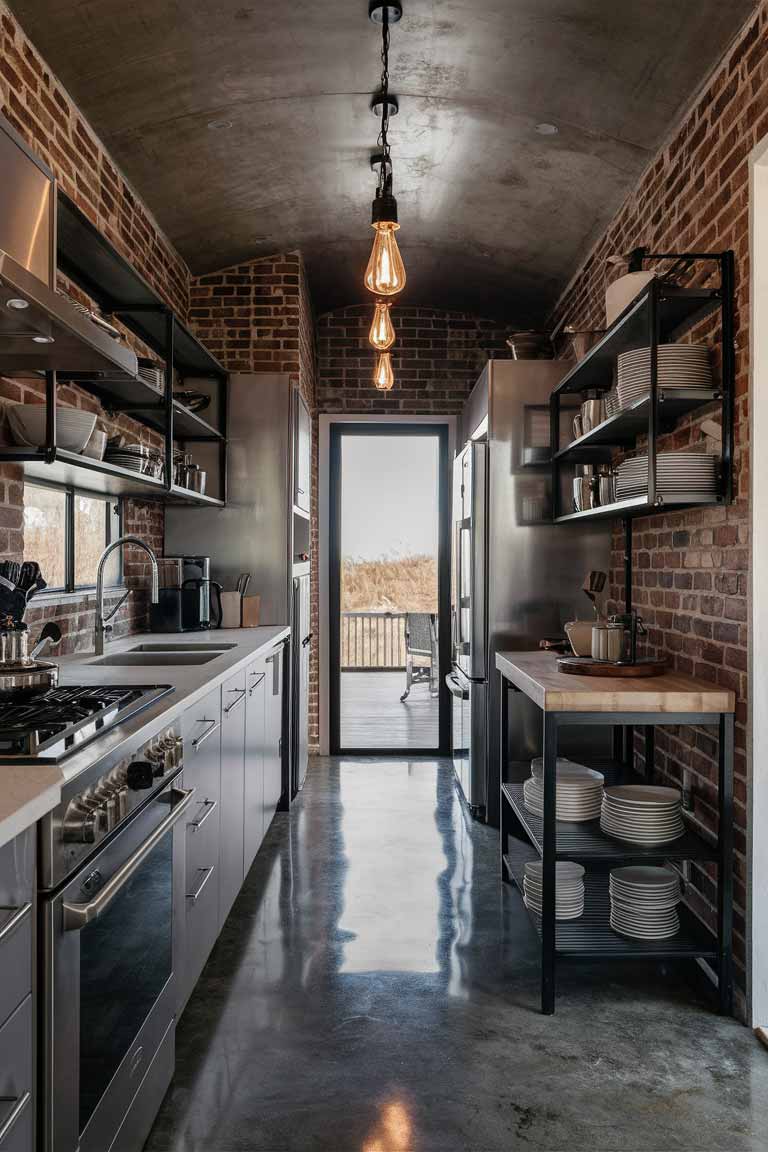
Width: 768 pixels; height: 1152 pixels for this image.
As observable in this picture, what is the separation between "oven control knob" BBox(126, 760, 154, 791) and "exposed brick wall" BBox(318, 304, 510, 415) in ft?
14.6

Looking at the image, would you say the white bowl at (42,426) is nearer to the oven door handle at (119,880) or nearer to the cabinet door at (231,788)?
the cabinet door at (231,788)

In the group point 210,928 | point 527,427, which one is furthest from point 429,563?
point 210,928

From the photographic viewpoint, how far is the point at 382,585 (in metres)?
5.90

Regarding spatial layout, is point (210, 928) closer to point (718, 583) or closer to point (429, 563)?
point (718, 583)

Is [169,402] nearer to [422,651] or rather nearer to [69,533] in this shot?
[69,533]

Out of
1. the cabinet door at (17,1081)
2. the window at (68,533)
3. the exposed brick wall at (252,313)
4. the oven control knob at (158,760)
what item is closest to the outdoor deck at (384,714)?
the exposed brick wall at (252,313)

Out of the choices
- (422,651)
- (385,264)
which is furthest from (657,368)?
(422,651)

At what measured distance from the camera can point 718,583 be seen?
105 inches

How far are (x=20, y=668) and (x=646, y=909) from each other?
6.21ft

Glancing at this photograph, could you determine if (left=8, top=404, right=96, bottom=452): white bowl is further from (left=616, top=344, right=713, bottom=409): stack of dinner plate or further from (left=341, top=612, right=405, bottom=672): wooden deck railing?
(left=341, top=612, right=405, bottom=672): wooden deck railing

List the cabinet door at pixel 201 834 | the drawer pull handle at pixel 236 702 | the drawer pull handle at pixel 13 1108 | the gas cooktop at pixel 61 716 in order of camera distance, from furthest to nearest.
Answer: the drawer pull handle at pixel 236 702 < the cabinet door at pixel 201 834 < the gas cooktop at pixel 61 716 < the drawer pull handle at pixel 13 1108

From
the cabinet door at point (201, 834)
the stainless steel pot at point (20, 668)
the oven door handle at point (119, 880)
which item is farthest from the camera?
the cabinet door at point (201, 834)

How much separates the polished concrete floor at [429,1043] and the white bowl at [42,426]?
5.42ft

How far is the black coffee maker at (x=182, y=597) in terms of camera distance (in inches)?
157
